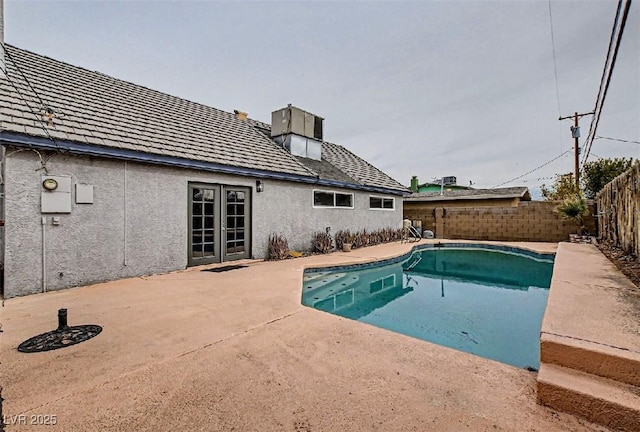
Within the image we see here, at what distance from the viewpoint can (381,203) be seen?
14352mm

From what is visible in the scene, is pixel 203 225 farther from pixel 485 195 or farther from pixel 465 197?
pixel 485 195

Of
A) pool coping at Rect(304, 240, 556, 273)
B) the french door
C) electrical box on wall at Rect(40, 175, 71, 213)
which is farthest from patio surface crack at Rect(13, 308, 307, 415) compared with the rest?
the french door

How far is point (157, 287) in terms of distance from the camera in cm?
541

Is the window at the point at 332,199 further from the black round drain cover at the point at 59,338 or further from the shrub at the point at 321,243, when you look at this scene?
the black round drain cover at the point at 59,338

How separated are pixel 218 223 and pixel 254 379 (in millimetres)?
5924

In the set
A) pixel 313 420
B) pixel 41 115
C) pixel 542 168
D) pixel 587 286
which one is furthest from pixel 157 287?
pixel 542 168

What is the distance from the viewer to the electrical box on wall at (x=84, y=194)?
5.50 m

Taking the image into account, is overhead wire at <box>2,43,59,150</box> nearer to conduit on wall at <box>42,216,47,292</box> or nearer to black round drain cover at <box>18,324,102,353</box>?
conduit on wall at <box>42,216,47,292</box>

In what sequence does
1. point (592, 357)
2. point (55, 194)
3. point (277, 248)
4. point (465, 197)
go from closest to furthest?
1. point (592, 357)
2. point (55, 194)
3. point (277, 248)
4. point (465, 197)

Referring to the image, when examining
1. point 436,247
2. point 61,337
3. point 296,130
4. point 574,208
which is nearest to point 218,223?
point 61,337

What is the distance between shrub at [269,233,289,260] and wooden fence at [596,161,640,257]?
786cm

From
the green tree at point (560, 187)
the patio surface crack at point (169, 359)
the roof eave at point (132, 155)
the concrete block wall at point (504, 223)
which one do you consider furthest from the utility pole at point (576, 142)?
the patio surface crack at point (169, 359)

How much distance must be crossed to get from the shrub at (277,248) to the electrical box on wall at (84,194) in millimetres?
4537

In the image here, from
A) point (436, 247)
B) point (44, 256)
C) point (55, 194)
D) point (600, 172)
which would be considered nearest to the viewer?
point (44, 256)
